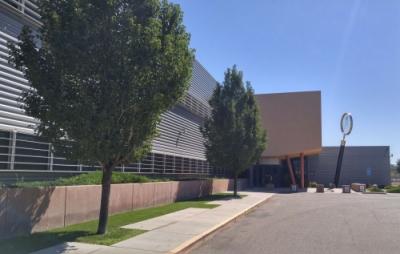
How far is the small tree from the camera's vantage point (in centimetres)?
2881

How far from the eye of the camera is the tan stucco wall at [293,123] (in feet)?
163

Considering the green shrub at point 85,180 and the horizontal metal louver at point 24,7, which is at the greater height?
the horizontal metal louver at point 24,7

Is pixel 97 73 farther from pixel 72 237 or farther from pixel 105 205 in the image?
pixel 72 237

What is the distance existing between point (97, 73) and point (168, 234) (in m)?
4.58

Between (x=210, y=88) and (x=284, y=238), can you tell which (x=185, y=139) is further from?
(x=284, y=238)

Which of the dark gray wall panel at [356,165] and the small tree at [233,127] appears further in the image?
the dark gray wall panel at [356,165]

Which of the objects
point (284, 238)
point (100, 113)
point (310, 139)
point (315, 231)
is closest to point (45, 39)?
point (100, 113)

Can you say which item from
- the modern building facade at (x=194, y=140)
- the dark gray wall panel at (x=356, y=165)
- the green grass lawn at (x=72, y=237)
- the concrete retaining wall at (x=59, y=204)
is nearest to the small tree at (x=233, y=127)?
the modern building facade at (x=194, y=140)

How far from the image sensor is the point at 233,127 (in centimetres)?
2866

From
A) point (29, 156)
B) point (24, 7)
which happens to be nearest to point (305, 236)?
point (29, 156)

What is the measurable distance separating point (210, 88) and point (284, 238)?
27.5 metres

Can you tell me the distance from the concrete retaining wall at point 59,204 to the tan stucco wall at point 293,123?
3138 centimetres

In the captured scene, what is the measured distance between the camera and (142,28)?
10938 millimetres

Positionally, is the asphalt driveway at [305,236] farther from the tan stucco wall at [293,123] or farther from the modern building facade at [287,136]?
the modern building facade at [287,136]
